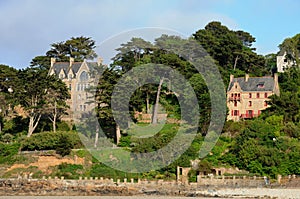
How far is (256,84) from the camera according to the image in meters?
54.4

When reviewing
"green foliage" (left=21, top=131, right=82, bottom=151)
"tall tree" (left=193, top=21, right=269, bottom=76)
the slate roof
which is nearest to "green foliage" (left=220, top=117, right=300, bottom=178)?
the slate roof

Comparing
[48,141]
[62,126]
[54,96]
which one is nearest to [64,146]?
[48,141]

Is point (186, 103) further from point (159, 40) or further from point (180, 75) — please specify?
point (159, 40)

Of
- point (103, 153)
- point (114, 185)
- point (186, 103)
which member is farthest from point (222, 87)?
point (114, 185)

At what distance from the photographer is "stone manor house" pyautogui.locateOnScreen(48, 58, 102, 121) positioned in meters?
55.5

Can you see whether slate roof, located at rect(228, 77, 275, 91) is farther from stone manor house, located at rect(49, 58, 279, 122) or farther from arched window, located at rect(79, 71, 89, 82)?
arched window, located at rect(79, 71, 89, 82)

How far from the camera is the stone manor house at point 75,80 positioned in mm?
55531

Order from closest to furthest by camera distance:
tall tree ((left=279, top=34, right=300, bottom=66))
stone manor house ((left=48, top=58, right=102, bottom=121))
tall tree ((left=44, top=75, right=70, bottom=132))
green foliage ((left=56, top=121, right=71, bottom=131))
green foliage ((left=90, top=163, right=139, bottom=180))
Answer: green foliage ((left=90, top=163, right=139, bottom=180))
tall tree ((left=44, top=75, right=70, bottom=132))
green foliage ((left=56, top=121, right=71, bottom=131))
stone manor house ((left=48, top=58, right=102, bottom=121))
tall tree ((left=279, top=34, right=300, bottom=66))

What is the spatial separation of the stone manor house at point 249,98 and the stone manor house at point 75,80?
1261cm

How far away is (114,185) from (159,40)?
1909 cm

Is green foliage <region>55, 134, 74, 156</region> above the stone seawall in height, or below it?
above

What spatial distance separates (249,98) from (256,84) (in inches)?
59.5

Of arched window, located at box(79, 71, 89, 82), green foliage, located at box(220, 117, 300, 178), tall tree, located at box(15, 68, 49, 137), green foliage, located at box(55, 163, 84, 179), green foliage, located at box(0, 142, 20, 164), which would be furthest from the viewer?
arched window, located at box(79, 71, 89, 82)

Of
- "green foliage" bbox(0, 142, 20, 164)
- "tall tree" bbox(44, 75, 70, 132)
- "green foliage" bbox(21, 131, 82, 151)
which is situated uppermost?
"tall tree" bbox(44, 75, 70, 132)
